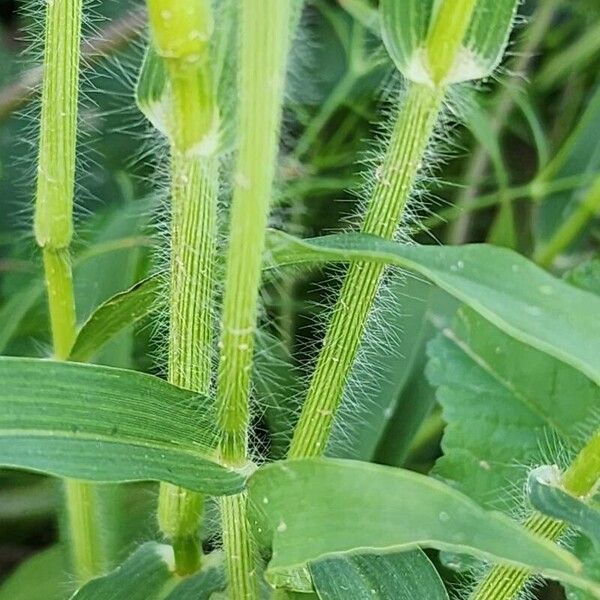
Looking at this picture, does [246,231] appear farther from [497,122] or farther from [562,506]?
[497,122]

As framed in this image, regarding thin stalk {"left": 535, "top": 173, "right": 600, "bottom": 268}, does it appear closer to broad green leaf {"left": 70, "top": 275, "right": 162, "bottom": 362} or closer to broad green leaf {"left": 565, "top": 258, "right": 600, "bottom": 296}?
broad green leaf {"left": 565, "top": 258, "right": 600, "bottom": 296}

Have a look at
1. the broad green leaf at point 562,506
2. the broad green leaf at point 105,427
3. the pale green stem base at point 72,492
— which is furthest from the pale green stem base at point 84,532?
the broad green leaf at point 562,506

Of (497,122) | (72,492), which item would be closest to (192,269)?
(72,492)

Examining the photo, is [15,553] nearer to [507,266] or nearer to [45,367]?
[45,367]

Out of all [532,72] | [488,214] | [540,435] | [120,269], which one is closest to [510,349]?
[540,435]

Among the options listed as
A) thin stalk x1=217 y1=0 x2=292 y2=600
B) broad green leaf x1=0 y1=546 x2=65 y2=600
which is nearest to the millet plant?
thin stalk x1=217 y1=0 x2=292 y2=600

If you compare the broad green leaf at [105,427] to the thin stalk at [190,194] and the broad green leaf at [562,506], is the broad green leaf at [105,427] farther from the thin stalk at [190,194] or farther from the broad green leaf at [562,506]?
the broad green leaf at [562,506]

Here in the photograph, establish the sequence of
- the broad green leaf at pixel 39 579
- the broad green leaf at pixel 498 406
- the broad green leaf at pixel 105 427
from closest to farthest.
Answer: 1. the broad green leaf at pixel 105 427
2. the broad green leaf at pixel 498 406
3. the broad green leaf at pixel 39 579
